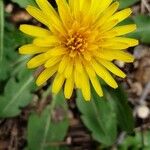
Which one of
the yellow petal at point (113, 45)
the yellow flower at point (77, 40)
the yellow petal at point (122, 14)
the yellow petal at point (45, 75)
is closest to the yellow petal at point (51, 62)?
the yellow flower at point (77, 40)

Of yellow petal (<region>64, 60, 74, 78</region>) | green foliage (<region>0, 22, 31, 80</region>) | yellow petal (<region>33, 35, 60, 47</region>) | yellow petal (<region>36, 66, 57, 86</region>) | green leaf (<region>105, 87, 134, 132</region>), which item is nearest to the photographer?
yellow petal (<region>33, 35, 60, 47</region>)

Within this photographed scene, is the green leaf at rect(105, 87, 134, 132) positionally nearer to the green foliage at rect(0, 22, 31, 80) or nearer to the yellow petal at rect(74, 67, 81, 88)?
the green foliage at rect(0, 22, 31, 80)

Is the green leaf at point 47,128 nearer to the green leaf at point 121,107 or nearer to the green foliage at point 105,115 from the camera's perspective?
the green foliage at point 105,115

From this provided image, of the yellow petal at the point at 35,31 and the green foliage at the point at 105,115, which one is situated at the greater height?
the yellow petal at the point at 35,31

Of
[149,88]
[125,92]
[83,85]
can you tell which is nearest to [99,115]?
[125,92]

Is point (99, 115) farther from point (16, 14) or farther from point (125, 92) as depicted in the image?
point (16, 14)

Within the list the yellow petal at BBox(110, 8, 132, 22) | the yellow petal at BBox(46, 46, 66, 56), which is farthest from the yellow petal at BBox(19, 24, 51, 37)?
the yellow petal at BBox(110, 8, 132, 22)
